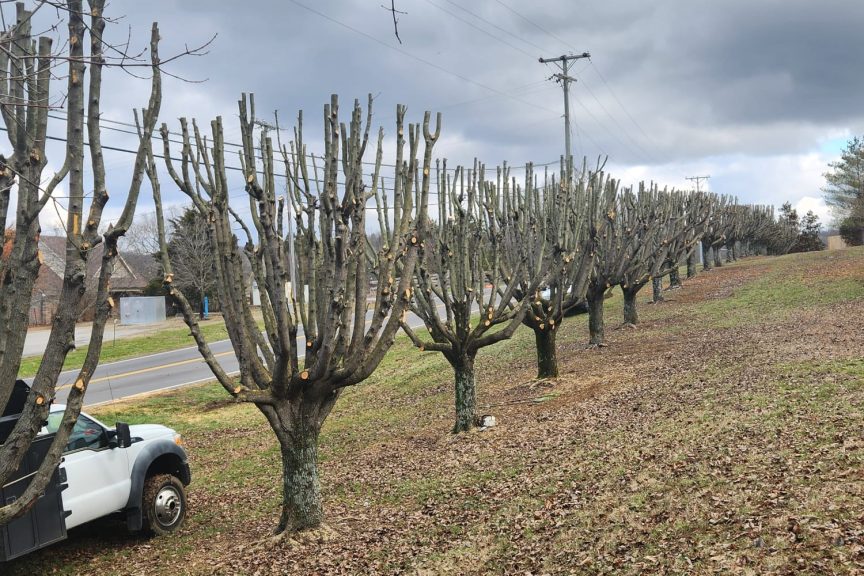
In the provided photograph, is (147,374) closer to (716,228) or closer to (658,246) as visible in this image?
(658,246)

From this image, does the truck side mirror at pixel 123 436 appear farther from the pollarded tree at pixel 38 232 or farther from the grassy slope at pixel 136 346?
the grassy slope at pixel 136 346

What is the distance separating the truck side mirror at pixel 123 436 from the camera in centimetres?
827

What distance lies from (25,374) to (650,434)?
24.2m

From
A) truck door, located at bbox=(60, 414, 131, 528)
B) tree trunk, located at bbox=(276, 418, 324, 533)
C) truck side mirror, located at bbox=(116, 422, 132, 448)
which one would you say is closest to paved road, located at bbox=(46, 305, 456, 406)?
truck door, located at bbox=(60, 414, 131, 528)

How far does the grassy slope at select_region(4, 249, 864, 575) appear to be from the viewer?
6.40 m

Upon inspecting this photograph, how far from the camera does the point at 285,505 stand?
812cm

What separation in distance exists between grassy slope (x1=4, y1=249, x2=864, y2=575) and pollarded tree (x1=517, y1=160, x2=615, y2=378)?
1.27 m

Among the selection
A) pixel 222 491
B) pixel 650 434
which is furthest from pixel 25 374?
pixel 650 434

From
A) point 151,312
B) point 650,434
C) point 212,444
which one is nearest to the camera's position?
point 650,434

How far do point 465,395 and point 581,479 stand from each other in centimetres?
424

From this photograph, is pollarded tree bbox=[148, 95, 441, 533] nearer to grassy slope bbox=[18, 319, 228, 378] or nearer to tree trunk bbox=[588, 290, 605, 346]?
tree trunk bbox=[588, 290, 605, 346]

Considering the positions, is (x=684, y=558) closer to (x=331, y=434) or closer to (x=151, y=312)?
(x=331, y=434)

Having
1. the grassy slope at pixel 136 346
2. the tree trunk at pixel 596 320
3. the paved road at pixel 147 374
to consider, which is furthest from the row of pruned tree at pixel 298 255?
the grassy slope at pixel 136 346

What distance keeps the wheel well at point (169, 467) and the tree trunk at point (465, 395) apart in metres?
5.14
